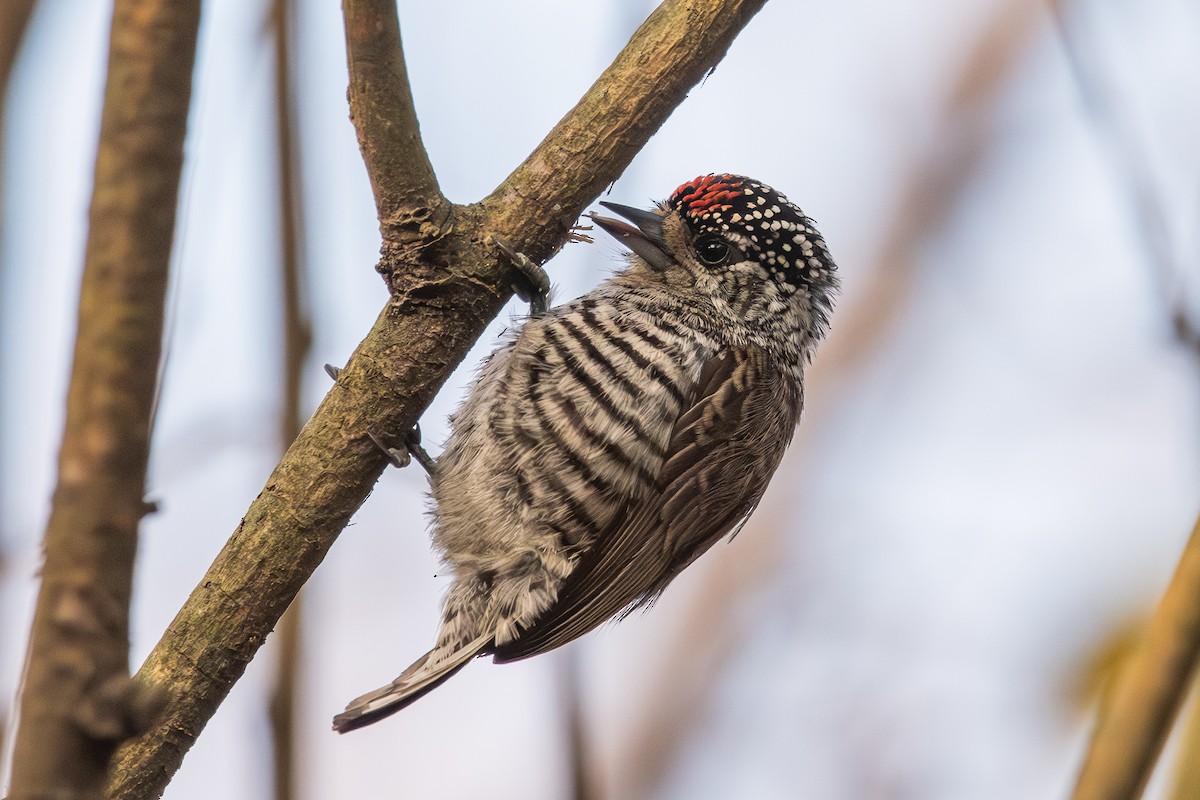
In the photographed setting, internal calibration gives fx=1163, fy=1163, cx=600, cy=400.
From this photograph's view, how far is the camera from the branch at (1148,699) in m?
1.41

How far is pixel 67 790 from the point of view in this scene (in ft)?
3.46

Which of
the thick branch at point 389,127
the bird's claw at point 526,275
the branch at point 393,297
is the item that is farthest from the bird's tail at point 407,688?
the thick branch at point 389,127

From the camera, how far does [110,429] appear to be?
113cm

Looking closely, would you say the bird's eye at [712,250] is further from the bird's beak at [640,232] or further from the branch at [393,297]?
the branch at [393,297]

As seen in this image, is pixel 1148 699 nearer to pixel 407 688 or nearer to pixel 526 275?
pixel 526 275

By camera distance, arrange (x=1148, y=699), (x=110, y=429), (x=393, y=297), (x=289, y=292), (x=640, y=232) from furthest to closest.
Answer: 1. (x=640, y=232)
2. (x=289, y=292)
3. (x=393, y=297)
4. (x=1148, y=699)
5. (x=110, y=429)

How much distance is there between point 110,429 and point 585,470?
7.83 ft

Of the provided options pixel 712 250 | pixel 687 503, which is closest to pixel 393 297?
pixel 687 503

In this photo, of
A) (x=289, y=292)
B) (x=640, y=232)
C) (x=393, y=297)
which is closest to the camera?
(x=393, y=297)

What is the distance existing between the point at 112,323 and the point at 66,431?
120mm

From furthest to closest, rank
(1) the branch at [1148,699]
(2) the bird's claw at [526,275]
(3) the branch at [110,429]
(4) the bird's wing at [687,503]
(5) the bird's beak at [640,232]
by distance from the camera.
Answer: (5) the bird's beak at [640,232] → (4) the bird's wing at [687,503] → (2) the bird's claw at [526,275] → (1) the branch at [1148,699] → (3) the branch at [110,429]

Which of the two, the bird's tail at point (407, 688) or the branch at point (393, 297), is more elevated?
the branch at point (393, 297)

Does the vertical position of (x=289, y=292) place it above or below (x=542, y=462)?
above

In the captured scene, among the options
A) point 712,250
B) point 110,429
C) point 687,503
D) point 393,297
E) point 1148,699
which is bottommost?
point 1148,699
